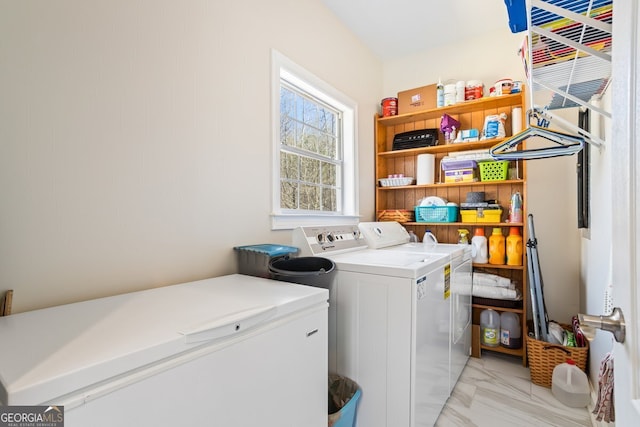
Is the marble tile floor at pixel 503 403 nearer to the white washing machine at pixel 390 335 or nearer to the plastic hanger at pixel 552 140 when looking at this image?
the white washing machine at pixel 390 335

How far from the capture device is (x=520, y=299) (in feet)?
8.20

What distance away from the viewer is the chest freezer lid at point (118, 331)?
0.60 m

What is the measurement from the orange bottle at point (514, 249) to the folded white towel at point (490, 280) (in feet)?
0.49

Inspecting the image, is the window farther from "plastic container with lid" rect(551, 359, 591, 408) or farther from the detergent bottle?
"plastic container with lid" rect(551, 359, 591, 408)

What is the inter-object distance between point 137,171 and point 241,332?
2.80ft

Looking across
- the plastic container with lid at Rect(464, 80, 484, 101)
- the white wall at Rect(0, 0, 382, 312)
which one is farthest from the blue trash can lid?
the plastic container with lid at Rect(464, 80, 484, 101)

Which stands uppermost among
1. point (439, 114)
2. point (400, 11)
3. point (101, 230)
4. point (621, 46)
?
point (400, 11)

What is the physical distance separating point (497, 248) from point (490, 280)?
0.90ft

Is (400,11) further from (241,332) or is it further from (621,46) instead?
(241,332)

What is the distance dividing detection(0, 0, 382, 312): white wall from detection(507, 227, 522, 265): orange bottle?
1.93 metres

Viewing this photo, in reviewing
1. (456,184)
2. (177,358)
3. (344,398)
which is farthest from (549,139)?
(177,358)

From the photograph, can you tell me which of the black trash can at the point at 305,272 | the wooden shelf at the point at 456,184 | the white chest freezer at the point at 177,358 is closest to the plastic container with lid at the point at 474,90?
the wooden shelf at the point at 456,184

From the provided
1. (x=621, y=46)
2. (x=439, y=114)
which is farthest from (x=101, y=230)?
(x=439, y=114)

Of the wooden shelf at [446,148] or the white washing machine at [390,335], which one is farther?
the wooden shelf at [446,148]
